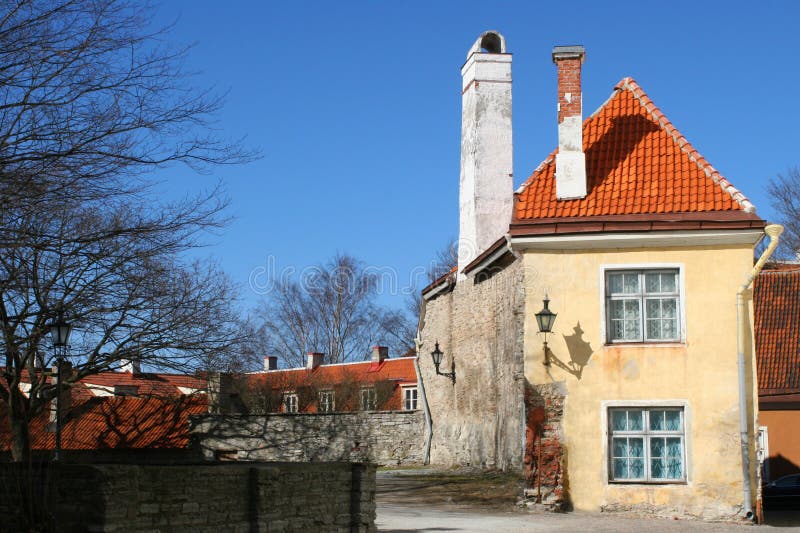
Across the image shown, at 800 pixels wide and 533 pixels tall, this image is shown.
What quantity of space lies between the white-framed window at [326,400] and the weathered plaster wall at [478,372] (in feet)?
44.3

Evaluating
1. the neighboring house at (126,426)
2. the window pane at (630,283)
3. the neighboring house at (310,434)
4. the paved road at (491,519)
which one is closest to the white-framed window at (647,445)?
the paved road at (491,519)

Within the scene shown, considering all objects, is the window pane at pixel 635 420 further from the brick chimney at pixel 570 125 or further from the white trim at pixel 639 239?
the brick chimney at pixel 570 125

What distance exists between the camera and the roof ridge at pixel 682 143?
1675 centimetres

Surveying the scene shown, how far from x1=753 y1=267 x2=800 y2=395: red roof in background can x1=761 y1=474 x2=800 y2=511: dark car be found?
14.2ft

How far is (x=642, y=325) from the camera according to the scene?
54.4ft

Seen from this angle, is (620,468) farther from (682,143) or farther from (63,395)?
(63,395)

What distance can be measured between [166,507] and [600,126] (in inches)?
484

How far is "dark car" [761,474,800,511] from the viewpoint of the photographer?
854 inches

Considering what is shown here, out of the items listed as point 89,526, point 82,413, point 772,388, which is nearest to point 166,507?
point 89,526

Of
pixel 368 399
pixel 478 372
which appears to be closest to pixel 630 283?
pixel 478 372

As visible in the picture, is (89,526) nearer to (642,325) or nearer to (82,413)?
(642,325)

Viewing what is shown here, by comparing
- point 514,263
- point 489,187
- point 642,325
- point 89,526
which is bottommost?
point 89,526

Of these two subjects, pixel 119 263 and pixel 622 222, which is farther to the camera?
pixel 622 222

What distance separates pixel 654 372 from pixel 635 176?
357cm
